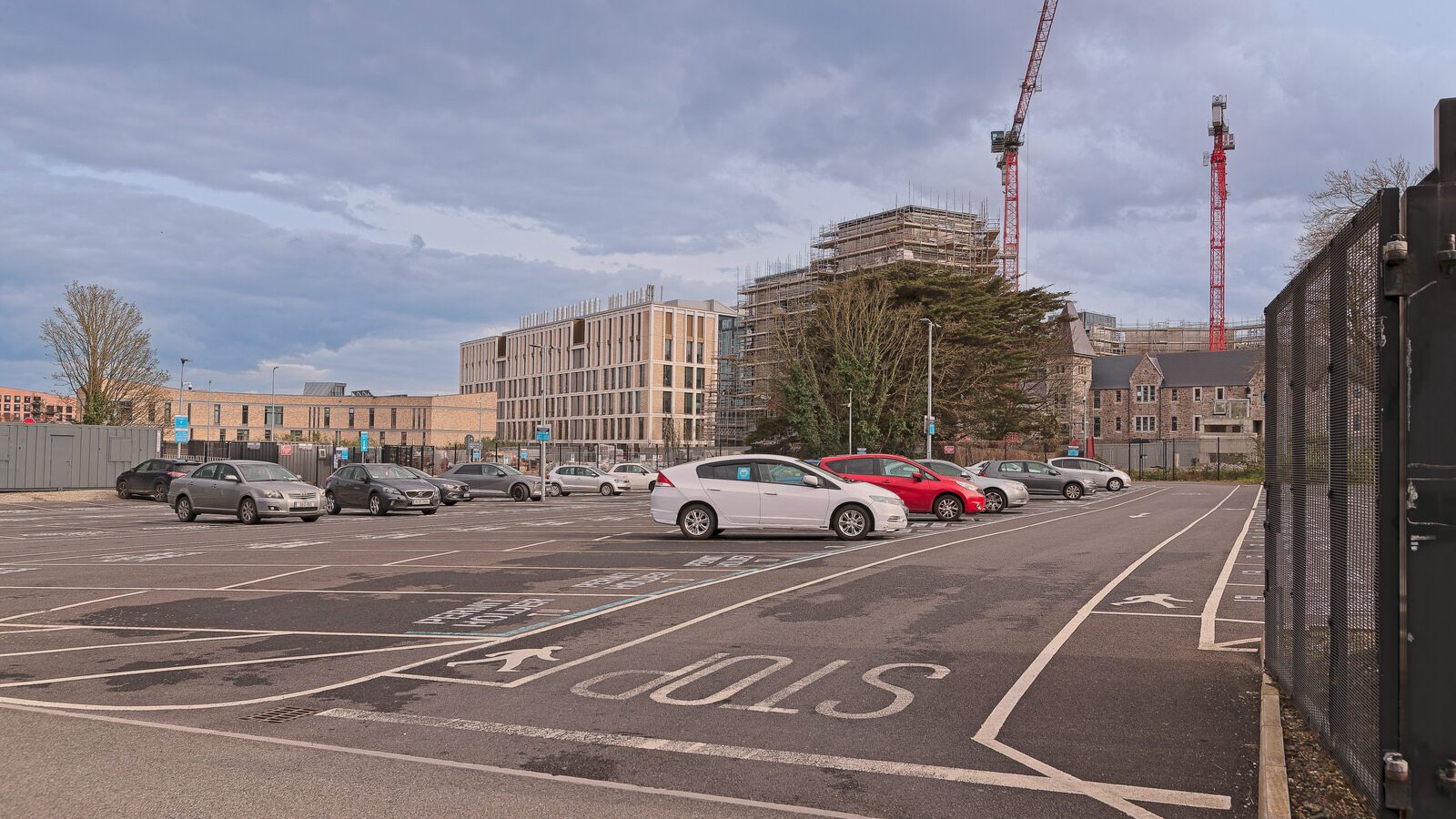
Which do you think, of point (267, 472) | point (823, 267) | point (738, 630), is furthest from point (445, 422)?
point (738, 630)

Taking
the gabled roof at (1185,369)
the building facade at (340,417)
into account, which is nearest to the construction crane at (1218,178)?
the gabled roof at (1185,369)

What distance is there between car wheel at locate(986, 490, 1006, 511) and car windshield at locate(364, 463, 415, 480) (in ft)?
55.9

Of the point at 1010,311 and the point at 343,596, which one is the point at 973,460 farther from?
the point at 343,596

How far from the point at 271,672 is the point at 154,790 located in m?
3.07

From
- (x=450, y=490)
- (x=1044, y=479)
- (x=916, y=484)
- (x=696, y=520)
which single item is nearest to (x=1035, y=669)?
(x=696, y=520)

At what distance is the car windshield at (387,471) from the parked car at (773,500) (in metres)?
15.1

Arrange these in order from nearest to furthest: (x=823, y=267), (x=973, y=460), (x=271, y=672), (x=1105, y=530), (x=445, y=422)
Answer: (x=271, y=672)
(x=1105, y=530)
(x=973, y=460)
(x=823, y=267)
(x=445, y=422)

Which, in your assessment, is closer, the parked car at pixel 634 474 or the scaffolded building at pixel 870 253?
the parked car at pixel 634 474

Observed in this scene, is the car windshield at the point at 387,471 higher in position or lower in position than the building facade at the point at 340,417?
lower

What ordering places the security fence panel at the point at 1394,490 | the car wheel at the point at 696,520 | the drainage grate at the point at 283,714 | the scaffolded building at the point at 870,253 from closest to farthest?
the security fence panel at the point at 1394,490 → the drainage grate at the point at 283,714 → the car wheel at the point at 696,520 → the scaffolded building at the point at 870,253

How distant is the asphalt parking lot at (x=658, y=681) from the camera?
541 centimetres

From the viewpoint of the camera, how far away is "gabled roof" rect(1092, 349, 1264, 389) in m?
110

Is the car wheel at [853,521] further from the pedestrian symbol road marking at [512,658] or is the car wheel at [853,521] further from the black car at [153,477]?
the black car at [153,477]

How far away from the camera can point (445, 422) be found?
4751 inches
